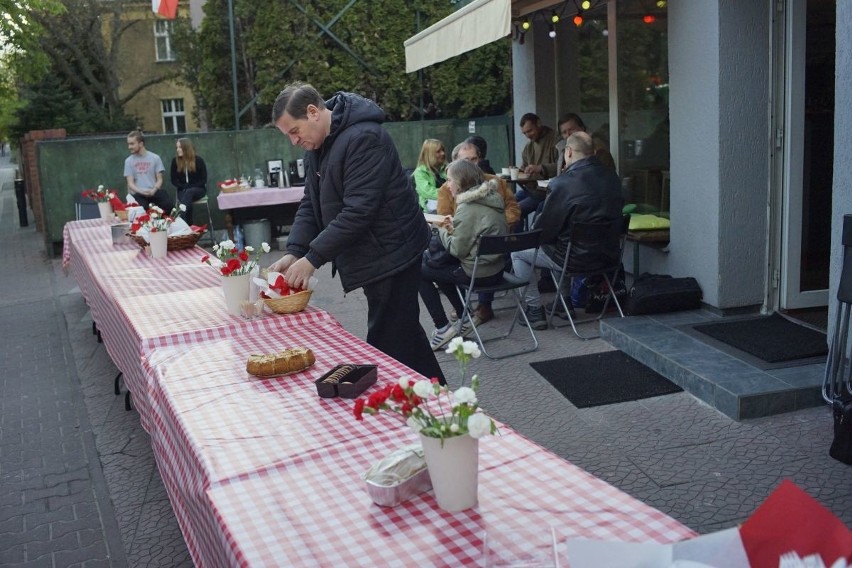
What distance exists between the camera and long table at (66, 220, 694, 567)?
6.16ft

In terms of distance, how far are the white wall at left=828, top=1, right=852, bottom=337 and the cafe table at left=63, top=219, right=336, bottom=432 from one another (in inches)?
117

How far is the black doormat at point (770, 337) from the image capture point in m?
5.39

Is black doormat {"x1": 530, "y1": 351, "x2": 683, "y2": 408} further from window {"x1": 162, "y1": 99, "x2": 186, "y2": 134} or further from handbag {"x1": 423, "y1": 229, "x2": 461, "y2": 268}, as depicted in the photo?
window {"x1": 162, "y1": 99, "x2": 186, "y2": 134}

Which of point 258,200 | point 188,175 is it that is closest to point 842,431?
point 258,200

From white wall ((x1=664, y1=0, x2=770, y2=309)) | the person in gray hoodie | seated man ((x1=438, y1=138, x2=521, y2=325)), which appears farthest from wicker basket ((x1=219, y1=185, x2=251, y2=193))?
white wall ((x1=664, y1=0, x2=770, y2=309))

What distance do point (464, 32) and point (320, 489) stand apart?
654cm

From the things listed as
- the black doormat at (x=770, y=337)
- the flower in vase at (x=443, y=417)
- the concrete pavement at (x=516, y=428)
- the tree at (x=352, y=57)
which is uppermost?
the tree at (x=352, y=57)

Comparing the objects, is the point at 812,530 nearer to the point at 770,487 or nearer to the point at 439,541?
the point at 439,541

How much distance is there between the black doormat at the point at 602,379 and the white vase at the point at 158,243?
2.77 m

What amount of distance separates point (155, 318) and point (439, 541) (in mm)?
2739

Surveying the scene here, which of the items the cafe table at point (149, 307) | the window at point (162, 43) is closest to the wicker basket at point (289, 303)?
the cafe table at point (149, 307)

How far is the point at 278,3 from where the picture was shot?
1742 cm

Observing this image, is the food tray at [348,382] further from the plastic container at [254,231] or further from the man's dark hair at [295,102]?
the plastic container at [254,231]

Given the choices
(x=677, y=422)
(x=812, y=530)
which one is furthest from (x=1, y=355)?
(x=812, y=530)
